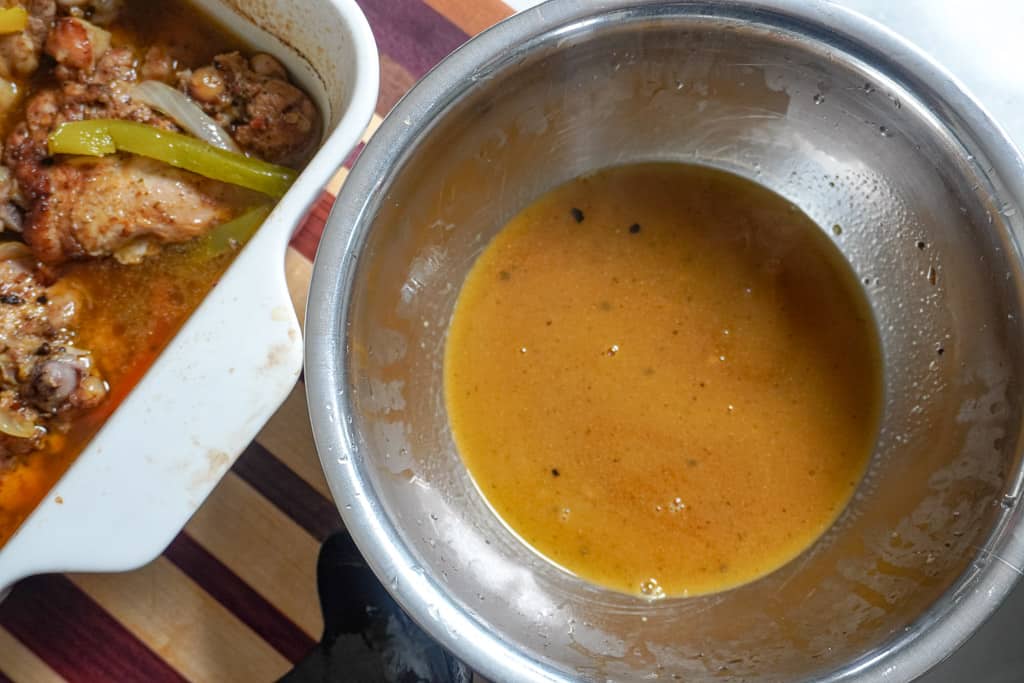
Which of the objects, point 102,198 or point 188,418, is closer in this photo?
point 188,418

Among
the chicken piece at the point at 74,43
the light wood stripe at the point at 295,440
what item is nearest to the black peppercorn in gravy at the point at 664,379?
the light wood stripe at the point at 295,440

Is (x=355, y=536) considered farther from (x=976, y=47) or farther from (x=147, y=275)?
(x=976, y=47)

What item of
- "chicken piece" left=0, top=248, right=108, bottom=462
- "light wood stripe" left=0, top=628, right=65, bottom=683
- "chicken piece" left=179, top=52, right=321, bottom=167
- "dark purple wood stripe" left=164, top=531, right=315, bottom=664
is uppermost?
"chicken piece" left=179, top=52, right=321, bottom=167

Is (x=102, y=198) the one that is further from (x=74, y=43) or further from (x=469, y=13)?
(x=469, y=13)

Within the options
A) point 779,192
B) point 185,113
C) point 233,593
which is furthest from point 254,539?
point 779,192

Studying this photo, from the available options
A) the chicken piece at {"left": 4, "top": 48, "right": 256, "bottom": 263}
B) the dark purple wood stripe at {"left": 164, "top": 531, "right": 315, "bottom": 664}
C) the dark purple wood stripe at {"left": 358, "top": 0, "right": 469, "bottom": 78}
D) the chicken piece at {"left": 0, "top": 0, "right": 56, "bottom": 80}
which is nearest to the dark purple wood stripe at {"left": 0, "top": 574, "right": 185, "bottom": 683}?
the dark purple wood stripe at {"left": 164, "top": 531, "right": 315, "bottom": 664}

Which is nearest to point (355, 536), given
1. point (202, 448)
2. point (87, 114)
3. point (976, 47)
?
point (202, 448)

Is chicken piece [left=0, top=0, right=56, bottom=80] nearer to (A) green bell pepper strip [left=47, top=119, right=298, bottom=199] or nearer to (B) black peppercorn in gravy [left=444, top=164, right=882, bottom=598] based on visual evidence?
(A) green bell pepper strip [left=47, top=119, right=298, bottom=199]
